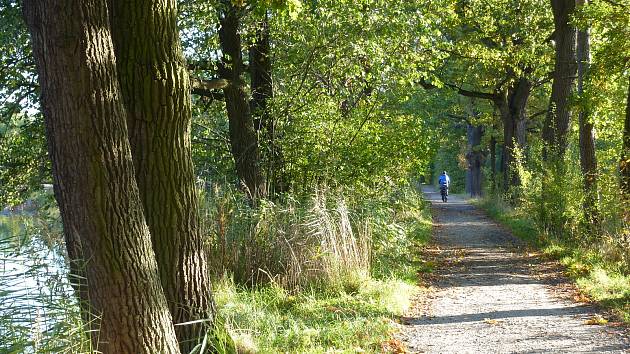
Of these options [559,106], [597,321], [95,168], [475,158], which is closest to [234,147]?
[597,321]

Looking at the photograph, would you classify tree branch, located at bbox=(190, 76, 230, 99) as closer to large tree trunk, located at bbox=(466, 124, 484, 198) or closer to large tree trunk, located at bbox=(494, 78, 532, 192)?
large tree trunk, located at bbox=(494, 78, 532, 192)

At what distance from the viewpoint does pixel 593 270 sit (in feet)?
40.3

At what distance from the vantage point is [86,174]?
5.20 metres

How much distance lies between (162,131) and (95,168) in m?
1.27

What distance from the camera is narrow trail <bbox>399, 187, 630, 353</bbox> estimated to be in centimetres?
800

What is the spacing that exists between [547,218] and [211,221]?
939 centimetres

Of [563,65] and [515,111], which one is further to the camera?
[515,111]

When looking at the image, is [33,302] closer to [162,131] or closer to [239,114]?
[162,131]

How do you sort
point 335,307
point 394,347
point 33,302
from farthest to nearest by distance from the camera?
point 335,307, point 394,347, point 33,302

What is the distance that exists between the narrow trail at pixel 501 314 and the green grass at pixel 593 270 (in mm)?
321

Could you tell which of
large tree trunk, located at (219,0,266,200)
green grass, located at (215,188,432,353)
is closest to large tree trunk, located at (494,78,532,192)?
green grass, located at (215,188,432,353)

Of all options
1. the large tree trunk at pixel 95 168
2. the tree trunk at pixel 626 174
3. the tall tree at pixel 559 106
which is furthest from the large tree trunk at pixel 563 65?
the large tree trunk at pixel 95 168

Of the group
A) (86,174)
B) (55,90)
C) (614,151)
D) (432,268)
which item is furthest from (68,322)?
(614,151)

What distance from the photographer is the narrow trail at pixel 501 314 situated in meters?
8.00
